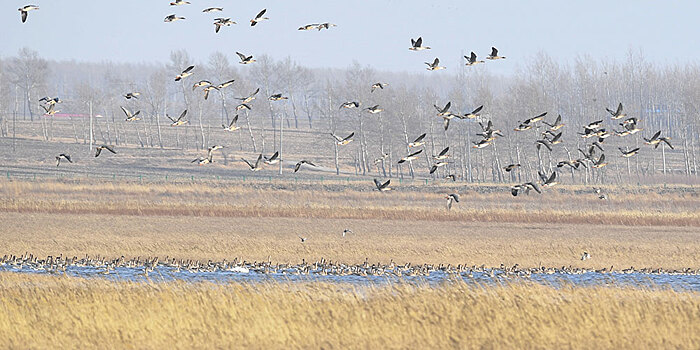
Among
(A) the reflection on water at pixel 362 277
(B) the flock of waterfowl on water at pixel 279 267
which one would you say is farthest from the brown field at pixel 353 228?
(A) the reflection on water at pixel 362 277

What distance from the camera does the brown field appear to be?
36500mm

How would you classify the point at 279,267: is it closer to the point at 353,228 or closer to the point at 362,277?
the point at 362,277

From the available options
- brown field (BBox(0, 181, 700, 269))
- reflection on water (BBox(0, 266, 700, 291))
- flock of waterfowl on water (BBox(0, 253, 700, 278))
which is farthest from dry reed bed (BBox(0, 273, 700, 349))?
brown field (BBox(0, 181, 700, 269))

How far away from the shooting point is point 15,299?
67.4 feet

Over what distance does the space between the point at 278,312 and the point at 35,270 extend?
43.2 feet

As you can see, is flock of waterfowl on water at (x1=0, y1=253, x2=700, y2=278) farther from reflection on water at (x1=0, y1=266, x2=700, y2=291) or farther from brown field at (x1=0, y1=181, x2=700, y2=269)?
brown field at (x1=0, y1=181, x2=700, y2=269)

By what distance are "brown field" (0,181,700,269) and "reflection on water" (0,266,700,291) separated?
11.6 feet

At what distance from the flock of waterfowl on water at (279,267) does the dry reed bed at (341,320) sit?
8.32m

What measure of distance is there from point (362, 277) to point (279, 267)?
11.3 feet

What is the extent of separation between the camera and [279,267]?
32031 mm

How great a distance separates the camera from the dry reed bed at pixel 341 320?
17.4 m

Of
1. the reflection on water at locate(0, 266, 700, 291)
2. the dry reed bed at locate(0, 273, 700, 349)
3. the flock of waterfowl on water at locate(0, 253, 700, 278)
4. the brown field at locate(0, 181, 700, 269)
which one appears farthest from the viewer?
the brown field at locate(0, 181, 700, 269)

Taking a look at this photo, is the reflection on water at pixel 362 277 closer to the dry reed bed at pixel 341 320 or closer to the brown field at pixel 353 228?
the brown field at pixel 353 228

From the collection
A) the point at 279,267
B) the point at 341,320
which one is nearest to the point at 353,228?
the point at 279,267
